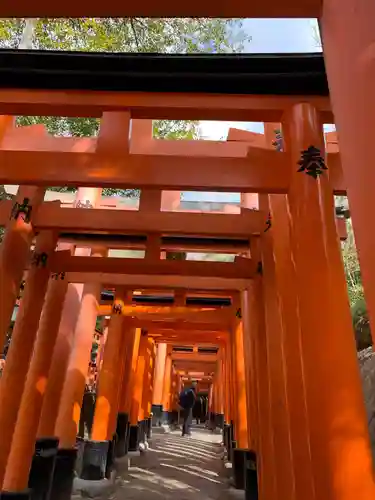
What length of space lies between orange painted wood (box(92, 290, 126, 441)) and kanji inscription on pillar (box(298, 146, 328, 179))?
19.3 feet

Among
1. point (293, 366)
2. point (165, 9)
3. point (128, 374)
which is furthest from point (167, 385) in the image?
point (165, 9)

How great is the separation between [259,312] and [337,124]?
3706 mm

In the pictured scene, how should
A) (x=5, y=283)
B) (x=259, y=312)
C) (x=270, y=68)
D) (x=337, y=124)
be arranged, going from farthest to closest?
1. (x=259, y=312)
2. (x=5, y=283)
3. (x=270, y=68)
4. (x=337, y=124)

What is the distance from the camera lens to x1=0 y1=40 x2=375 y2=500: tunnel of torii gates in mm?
2637

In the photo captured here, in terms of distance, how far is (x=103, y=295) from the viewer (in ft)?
32.0

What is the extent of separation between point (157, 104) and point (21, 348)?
3290 mm

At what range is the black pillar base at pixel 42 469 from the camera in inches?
213

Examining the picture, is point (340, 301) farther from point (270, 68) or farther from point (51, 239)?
point (51, 239)

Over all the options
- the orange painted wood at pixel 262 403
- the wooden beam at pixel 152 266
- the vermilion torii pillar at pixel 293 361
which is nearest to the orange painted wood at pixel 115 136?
the vermilion torii pillar at pixel 293 361

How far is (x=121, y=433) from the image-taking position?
9.84 metres

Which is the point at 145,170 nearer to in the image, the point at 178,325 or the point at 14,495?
the point at 14,495

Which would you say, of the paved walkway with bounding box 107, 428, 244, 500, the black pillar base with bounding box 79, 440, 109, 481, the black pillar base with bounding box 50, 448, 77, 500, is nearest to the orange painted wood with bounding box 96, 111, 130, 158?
the black pillar base with bounding box 50, 448, 77, 500

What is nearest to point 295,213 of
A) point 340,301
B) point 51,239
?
point 340,301

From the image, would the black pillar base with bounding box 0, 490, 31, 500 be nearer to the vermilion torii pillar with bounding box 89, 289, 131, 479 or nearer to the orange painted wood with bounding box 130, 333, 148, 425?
the vermilion torii pillar with bounding box 89, 289, 131, 479
